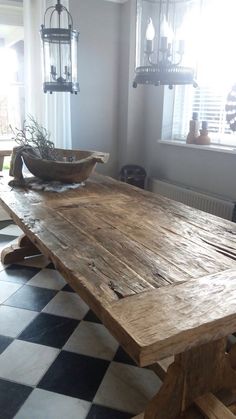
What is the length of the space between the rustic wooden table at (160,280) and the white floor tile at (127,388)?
194 millimetres

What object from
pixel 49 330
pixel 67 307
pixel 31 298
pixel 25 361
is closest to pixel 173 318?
pixel 25 361

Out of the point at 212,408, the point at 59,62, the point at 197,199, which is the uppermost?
the point at 59,62

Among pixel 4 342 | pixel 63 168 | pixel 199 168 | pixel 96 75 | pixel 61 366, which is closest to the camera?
pixel 61 366

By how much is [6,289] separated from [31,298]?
20 cm

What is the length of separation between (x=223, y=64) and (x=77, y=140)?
150 centimetres

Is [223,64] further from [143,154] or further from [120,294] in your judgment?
[120,294]

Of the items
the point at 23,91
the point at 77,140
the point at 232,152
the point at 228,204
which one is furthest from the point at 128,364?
the point at 23,91

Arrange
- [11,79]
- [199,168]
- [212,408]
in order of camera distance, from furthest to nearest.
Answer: [11,79] → [199,168] → [212,408]

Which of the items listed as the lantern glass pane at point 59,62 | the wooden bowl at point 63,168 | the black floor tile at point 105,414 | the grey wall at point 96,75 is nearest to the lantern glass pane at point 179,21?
the grey wall at point 96,75

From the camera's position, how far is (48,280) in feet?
7.50

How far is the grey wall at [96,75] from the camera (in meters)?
3.26

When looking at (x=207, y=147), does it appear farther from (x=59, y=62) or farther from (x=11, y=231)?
(x=11, y=231)

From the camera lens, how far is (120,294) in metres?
0.91

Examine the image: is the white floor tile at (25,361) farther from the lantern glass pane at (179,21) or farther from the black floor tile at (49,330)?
the lantern glass pane at (179,21)
